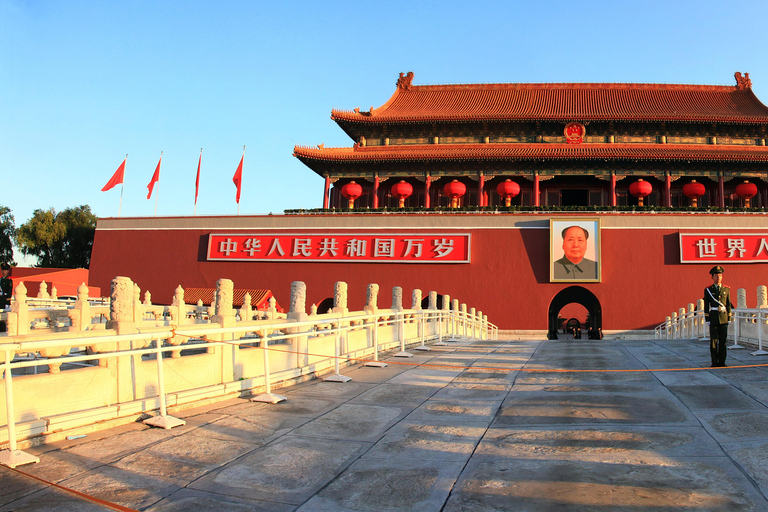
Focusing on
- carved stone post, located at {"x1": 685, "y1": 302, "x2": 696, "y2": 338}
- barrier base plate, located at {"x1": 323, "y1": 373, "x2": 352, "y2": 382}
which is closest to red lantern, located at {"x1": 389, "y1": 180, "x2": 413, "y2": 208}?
carved stone post, located at {"x1": 685, "y1": 302, "x2": 696, "y2": 338}

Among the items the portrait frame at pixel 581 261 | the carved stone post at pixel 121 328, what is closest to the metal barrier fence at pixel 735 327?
the portrait frame at pixel 581 261

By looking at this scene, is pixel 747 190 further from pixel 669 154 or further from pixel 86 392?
pixel 86 392

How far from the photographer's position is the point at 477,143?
103 ft

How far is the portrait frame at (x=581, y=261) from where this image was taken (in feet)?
83.5

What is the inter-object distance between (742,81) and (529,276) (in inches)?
739

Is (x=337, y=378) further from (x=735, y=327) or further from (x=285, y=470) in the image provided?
(x=735, y=327)

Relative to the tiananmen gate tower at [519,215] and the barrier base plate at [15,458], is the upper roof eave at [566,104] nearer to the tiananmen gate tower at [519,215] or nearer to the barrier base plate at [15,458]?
the tiananmen gate tower at [519,215]

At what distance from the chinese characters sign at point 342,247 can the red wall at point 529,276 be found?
324mm

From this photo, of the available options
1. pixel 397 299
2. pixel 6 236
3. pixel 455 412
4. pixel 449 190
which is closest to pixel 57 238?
pixel 6 236

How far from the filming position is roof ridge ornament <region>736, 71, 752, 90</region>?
109ft

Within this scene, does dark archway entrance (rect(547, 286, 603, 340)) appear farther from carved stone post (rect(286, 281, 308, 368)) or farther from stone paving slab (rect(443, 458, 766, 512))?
stone paving slab (rect(443, 458, 766, 512))

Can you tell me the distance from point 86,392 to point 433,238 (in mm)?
21885

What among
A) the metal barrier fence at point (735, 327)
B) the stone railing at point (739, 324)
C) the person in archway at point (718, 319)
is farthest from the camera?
the stone railing at point (739, 324)

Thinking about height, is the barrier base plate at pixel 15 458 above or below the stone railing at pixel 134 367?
below
